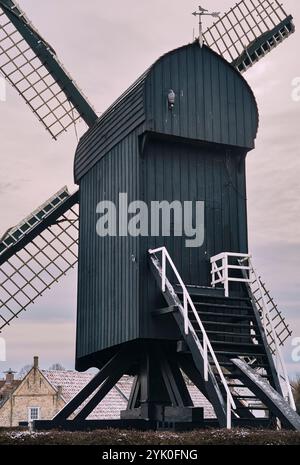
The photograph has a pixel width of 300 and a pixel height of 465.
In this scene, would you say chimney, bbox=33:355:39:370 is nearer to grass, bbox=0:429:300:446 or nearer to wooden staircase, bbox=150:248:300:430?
wooden staircase, bbox=150:248:300:430

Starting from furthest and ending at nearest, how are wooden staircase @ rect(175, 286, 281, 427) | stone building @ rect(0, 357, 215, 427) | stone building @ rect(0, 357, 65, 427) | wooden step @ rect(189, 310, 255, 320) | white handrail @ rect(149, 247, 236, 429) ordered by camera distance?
1. stone building @ rect(0, 357, 65, 427)
2. stone building @ rect(0, 357, 215, 427)
3. wooden step @ rect(189, 310, 255, 320)
4. wooden staircase @ rect(175, 286, 281, 427)
5. white handrail @ rect(149, 247, 236, 429)

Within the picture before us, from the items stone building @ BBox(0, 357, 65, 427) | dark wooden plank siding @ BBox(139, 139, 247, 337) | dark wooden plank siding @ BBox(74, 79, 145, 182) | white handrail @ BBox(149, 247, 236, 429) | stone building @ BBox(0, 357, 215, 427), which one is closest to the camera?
white handrail @ BBox(149, 247, 236, 429)

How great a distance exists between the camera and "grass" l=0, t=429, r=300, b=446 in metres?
11.2

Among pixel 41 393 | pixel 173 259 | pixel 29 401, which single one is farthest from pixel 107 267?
pixel 29 401

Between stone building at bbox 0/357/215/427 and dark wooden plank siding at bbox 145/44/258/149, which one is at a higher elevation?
dark wooden plank siding at bbox 145/44/258/149

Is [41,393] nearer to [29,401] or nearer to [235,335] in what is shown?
[29,401]

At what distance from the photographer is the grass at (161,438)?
11.2 m

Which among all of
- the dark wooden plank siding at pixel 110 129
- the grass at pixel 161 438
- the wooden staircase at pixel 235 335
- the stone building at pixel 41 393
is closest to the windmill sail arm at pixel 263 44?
the dark wooden plank siding at pixel 110 129

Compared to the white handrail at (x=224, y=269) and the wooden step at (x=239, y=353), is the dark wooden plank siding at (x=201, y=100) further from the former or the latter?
the wooden step at (x=239, y=353)

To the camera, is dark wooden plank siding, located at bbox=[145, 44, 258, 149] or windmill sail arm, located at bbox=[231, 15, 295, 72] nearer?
dark wooden plank siding, located at bbox=[145, 44, 258, 149]

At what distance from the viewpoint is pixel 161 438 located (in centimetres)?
1139

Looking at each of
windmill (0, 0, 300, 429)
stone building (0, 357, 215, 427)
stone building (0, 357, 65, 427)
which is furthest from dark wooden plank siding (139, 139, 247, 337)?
stone building (0, 357, 65, 427)

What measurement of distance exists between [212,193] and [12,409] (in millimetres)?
28449
